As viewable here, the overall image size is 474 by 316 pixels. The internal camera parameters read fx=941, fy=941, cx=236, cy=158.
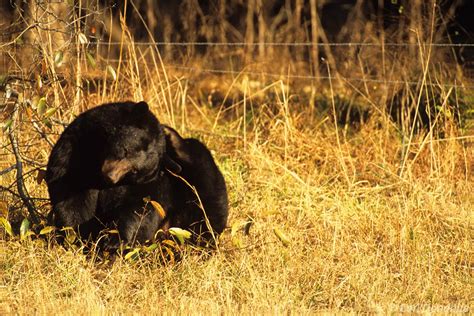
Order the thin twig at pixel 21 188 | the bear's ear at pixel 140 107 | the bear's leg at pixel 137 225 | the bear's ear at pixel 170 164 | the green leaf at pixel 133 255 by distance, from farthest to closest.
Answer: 1. the thin twig at pixel 21 188
2. the bear's ear at pixel 170 164
3. the bear's leg at pixel 137 225
4. the bear's ear at pixel 140 107
5. the green leaf at pixel 133 255

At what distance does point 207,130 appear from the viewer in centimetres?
908

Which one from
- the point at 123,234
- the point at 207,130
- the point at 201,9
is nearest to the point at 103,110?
the point at 123,234

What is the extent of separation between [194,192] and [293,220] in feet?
3.61

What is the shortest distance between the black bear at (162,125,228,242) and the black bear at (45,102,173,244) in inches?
10.8

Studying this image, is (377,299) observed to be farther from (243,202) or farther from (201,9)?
(201,9)

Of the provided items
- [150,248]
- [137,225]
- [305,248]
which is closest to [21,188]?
[137,225]

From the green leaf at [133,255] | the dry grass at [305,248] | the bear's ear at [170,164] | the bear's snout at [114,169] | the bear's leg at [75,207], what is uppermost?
the bear's snout at [114,169]

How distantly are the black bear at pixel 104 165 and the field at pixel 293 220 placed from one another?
0.24 m

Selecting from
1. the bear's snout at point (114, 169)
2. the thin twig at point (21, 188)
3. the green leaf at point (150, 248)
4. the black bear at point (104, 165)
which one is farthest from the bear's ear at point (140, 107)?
the thin twig at point (21, 188)

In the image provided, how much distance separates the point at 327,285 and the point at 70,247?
1.49 metres

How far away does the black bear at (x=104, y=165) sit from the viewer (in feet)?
17.3

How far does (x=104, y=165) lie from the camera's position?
5184 millimetres

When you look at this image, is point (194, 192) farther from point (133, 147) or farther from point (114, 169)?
point (114, 169)

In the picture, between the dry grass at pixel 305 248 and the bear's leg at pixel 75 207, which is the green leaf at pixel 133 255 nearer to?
the dry grass at pixel 305 248
